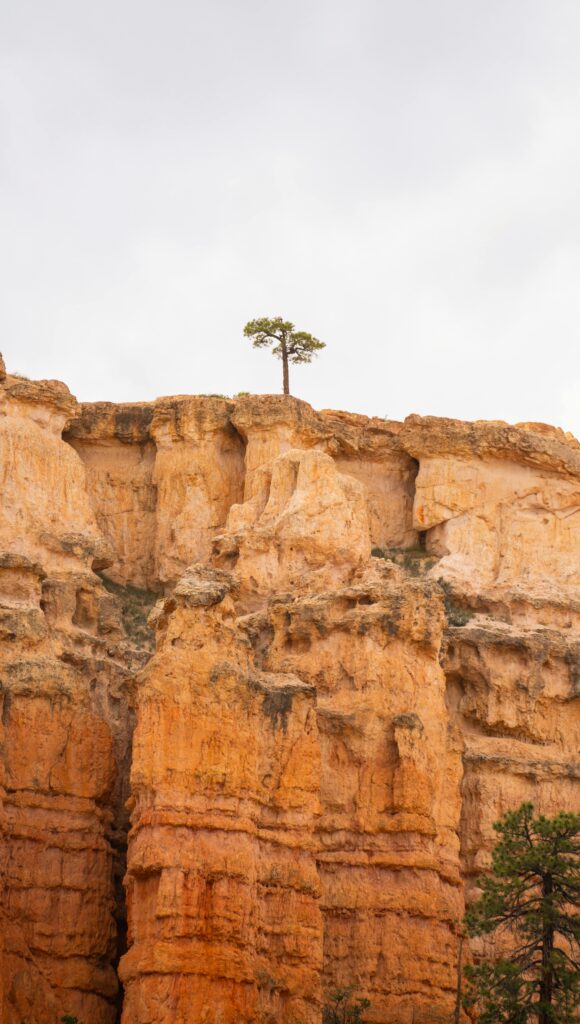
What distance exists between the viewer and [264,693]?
49.8m

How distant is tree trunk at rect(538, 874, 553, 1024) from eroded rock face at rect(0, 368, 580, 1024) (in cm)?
527

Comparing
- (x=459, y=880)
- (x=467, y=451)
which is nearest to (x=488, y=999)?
(x=459, y=880)

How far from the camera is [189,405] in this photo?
61812mm

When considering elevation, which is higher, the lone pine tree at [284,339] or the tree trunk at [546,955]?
the lone pine tree at [284,339]

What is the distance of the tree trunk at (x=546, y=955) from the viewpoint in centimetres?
4360

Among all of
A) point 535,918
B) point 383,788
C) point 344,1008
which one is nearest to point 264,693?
point 383,788

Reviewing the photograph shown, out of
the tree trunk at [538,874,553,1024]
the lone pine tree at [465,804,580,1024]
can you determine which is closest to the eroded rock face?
the lone pine tree at [465,804,580,1024]

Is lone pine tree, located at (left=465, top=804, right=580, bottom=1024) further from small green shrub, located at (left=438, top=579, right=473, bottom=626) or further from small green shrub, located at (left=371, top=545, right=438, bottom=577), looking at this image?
small green shrub, located at (left=371, top=545, right=438, bottom=577)

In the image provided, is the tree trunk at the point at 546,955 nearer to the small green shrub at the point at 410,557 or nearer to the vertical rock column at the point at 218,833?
the vertical rock column at the point at 218,833

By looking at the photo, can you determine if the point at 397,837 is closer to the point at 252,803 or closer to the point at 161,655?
the point at 252,803

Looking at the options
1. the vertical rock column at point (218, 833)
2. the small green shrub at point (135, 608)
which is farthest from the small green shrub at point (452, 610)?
the small green shrub at point (135, 608)

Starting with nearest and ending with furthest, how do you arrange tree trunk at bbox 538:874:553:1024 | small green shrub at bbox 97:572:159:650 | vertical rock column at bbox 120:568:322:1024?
1. tree trunk at bbox 538:874:553:1024
2. vertical rock column at bbox 120:568:322:1024
3. small green shrub at bbox 97:572:159:650

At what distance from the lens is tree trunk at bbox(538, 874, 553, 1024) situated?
43.6m

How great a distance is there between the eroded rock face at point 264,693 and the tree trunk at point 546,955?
5270 mm
